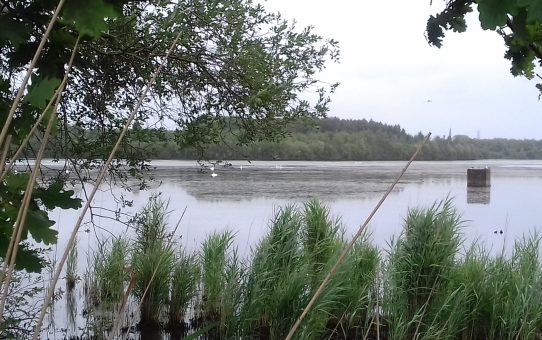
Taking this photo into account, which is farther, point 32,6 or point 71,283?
point 71,283

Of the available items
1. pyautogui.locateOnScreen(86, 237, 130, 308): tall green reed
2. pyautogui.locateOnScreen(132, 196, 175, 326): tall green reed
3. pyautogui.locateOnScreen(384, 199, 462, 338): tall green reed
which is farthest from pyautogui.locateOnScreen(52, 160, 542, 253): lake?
pyautogui.locateOnScreen(384, 199, 462, 338): tall green reed

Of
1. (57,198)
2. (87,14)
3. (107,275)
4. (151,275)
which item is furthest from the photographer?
(107,275)

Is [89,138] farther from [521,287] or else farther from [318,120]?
[521,287]

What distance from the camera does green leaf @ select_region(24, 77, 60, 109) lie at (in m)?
1.16

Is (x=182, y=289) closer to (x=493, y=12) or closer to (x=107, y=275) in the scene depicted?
(x=107, y=275)

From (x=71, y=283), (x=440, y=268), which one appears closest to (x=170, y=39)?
(x=440, y=268)

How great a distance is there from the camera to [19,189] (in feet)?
4.18

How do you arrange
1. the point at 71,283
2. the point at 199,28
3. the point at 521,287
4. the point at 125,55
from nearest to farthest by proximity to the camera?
1. the point at 125,55
2. the point at 199,28
3. the point at 521,287
4. the point at 71,283

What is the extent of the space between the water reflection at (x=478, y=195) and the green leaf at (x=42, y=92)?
19204mm

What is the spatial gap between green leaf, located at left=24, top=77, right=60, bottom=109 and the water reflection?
63.0 ft

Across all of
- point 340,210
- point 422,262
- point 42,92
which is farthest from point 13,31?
point 340,210

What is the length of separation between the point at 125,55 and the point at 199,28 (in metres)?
0.64

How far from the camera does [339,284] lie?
17.5 ft

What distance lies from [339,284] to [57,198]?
429 centimetres
